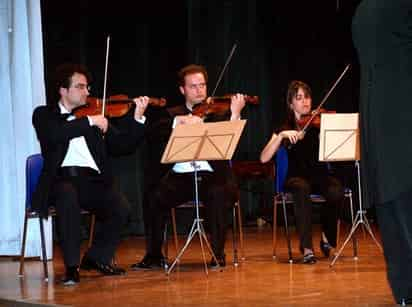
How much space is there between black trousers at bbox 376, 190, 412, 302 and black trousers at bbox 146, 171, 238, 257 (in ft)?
6.22

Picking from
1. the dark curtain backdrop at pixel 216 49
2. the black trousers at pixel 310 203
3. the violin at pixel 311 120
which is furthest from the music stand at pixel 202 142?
the dark curtain backdrop at pixel 216 49

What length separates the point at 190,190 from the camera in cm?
580

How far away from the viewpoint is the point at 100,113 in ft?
17.9

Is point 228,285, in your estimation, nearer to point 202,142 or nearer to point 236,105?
point 202,142

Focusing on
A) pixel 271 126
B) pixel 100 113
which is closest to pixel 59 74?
pixel 100 113

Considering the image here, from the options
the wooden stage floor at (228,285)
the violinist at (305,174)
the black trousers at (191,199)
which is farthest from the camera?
the violinist at (305,174)

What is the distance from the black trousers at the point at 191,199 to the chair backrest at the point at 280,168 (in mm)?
408

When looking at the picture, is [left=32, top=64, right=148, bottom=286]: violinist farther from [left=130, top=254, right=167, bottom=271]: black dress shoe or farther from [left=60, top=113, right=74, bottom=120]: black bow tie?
[left=130, top=254, right=167, bottom=271]: black dress shoe

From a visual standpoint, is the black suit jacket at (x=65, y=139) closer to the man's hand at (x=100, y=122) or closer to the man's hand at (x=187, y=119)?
the man's hand at (x=100, y=122)

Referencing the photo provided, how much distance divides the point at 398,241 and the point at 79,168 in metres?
2.28

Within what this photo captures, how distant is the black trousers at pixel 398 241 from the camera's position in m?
3.74

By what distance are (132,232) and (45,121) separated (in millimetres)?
3242

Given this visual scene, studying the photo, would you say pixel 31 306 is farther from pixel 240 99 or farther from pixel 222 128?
pixel 240 99

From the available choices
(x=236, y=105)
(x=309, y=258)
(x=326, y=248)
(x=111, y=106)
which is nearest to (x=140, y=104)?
(x=111, y=106)
